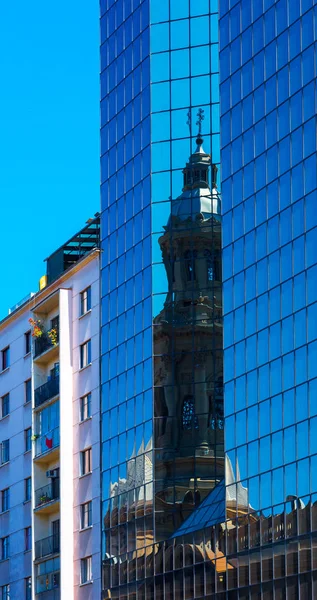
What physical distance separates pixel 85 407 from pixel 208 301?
35.9 feet

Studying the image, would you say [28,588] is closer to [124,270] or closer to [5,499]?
[5,499]

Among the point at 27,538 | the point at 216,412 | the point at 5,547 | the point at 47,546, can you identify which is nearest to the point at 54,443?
the point at 47,546

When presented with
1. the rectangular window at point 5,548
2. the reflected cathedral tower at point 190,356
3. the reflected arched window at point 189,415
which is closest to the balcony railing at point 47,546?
the rectangular window at point 5,548

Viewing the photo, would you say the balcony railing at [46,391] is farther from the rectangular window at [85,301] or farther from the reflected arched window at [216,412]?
the reflected arched window at [216,412]

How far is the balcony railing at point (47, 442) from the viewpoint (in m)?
78.9

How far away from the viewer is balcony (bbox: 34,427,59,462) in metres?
78.8

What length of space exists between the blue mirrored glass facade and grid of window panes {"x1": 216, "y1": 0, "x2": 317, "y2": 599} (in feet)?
18.2

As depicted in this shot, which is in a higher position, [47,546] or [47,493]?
[47,493]

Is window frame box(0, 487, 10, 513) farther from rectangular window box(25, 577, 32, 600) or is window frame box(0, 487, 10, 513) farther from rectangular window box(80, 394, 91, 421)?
rectangular window box(80, 394, 91, 421)

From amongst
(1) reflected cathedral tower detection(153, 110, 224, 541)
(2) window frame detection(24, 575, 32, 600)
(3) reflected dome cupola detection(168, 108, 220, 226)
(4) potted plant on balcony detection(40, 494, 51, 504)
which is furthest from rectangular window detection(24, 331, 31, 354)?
(3) reflected dome cupola detection(168, 108, 220, 226)

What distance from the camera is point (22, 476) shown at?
276ft

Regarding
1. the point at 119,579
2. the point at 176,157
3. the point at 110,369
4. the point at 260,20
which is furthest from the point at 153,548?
the point at 260,20

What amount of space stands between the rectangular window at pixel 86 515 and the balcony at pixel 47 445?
12.7ft

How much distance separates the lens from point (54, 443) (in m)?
79.2
